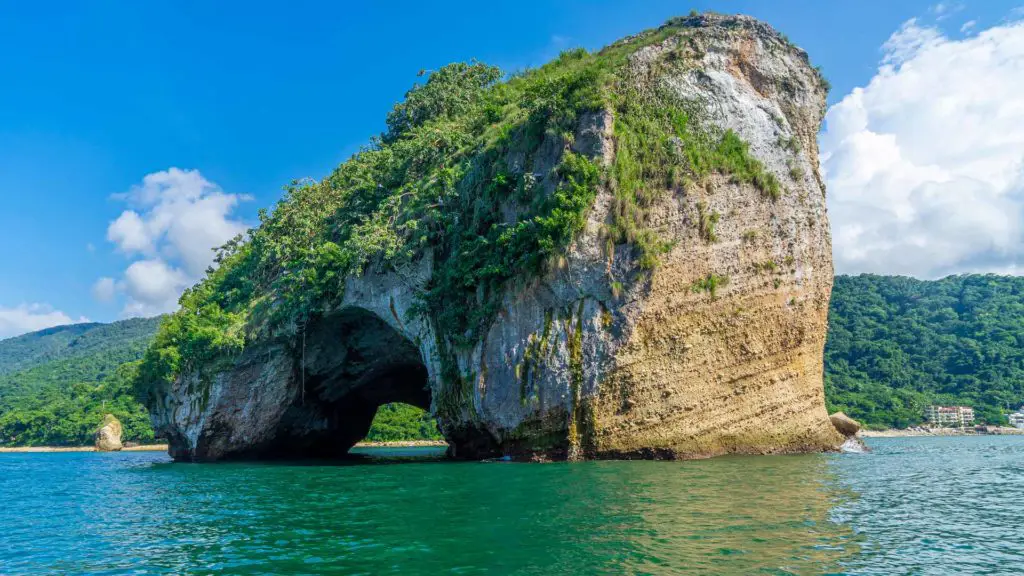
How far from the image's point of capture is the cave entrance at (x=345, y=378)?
2684cm

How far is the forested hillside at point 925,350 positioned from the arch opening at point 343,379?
152ft

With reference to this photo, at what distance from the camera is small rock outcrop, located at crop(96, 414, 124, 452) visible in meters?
59.7

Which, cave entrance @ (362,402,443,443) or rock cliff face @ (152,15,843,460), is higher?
rock cliff face @ (152,15,843,460)

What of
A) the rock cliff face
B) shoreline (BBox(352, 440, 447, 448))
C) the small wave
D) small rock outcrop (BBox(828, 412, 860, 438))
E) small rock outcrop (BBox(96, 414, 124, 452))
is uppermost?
the rock cliff face

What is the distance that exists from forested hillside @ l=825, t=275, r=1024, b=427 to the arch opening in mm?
46435

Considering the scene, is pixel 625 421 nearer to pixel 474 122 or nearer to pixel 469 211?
pixel 469 211

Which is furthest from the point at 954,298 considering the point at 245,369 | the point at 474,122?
the point at 245,369

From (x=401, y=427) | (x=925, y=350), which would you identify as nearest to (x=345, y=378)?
→ (x=401, y=427)

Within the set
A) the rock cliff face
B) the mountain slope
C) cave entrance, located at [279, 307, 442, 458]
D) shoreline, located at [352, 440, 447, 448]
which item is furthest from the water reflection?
shoreline, located at [352, 440, 447, 448]

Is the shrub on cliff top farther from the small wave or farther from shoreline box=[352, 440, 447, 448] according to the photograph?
shoreline box=[352, 440, 447, 448]

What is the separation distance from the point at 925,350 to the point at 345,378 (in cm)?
6726

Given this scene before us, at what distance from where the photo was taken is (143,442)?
65.1 meters

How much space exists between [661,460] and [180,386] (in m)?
21.4

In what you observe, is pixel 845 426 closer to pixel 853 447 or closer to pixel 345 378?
pixel 853 447
